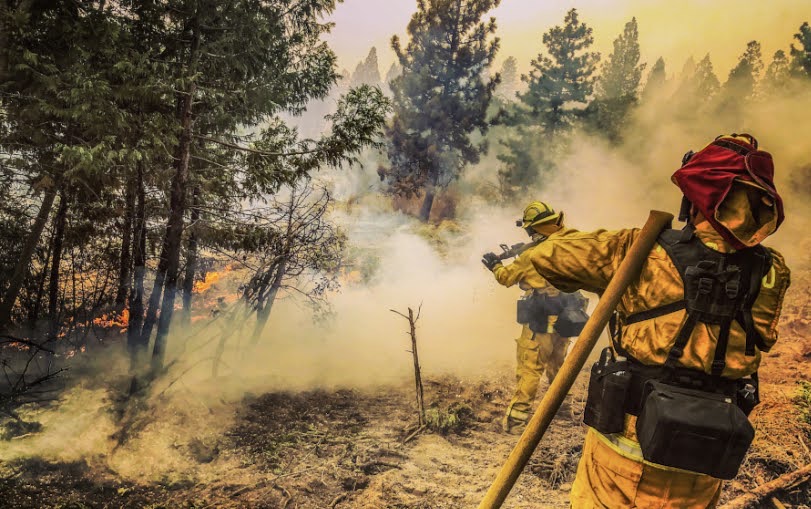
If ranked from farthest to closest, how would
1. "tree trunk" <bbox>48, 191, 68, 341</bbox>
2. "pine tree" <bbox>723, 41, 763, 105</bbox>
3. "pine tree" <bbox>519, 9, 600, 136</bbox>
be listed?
"pine tree" <bbox>519, 9, 600, 136</bbox> < "pine tree" <bbox>723, 41, 763, 105</bbox> < "tree trunk" <bbox>48, 191, 68, 341</bbox>

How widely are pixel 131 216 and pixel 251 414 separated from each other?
14.5ft

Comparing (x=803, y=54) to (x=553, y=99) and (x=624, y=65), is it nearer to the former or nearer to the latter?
(x=553, y=99)

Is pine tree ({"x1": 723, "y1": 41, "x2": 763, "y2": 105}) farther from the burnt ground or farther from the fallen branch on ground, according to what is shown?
the fallen branch on ground

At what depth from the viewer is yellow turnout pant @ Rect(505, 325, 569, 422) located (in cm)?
578

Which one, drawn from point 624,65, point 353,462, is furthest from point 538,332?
point 624,65

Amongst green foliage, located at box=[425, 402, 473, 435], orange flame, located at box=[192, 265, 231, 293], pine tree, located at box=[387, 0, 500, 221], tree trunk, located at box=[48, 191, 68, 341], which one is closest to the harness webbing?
green foliage, located at box=[425, 402, 473, 435]

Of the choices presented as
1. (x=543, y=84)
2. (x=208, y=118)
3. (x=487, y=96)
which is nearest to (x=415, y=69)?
(x=487, y=96)

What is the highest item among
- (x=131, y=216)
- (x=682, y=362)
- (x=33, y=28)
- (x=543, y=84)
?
(x=543, y=84)

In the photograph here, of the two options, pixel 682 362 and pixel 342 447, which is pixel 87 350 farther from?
pixel 682 362

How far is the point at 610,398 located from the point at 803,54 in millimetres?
20994

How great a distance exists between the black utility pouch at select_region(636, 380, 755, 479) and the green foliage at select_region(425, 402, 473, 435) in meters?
4.35

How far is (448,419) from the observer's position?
19.2 feet

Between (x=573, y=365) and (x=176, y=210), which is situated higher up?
(x=176, y=210)

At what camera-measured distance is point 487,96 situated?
2059 cm
